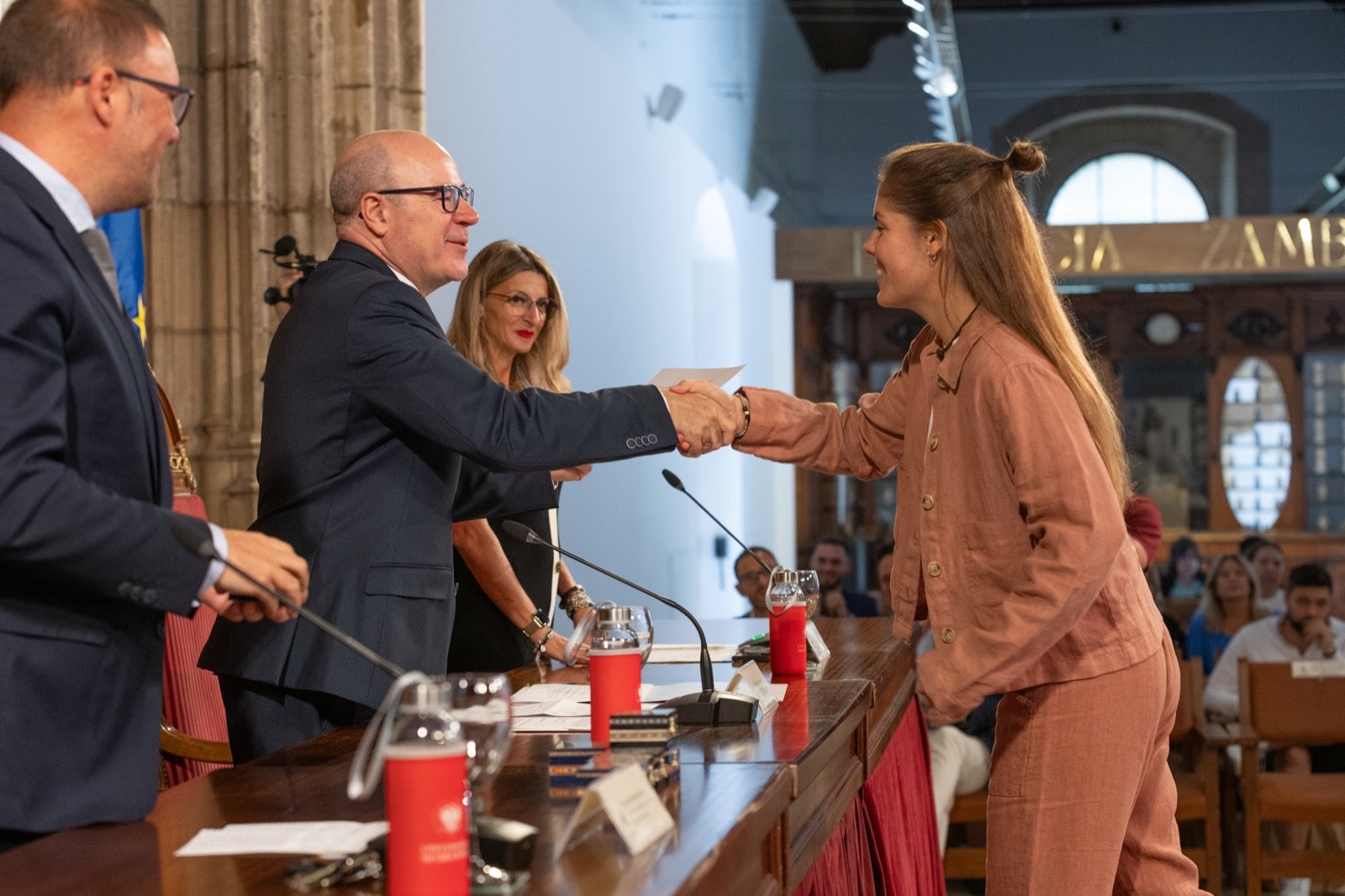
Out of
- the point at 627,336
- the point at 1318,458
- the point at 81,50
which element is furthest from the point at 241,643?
the point at 1318,458

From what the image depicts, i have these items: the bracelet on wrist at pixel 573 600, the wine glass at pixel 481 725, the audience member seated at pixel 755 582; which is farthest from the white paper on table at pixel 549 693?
the audience member seated at pixel 755 582

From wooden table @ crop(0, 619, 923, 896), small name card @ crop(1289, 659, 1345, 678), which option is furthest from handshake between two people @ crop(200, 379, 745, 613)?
small name card @ crop(1289, 659, 1345, 678)

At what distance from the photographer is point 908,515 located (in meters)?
2.22

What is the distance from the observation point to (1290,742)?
478 cm

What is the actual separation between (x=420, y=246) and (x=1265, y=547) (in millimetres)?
6605

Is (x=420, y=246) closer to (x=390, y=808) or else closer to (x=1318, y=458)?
(x=390, y=808)

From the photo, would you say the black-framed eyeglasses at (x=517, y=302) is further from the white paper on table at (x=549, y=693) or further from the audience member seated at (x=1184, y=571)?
the audience member seated at (x=1184, y=571)

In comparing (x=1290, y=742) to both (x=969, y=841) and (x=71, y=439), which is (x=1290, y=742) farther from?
(x=71, y=439)

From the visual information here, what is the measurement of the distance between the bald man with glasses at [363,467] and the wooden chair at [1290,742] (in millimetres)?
3285

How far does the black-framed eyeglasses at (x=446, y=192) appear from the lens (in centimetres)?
230

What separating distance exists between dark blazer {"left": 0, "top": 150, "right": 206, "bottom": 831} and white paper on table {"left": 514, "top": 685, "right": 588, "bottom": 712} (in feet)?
2.82

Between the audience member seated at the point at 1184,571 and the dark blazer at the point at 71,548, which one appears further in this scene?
the audience member seated at the point at 1184,571

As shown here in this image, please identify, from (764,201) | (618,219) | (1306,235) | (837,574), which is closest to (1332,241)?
(1306,235)

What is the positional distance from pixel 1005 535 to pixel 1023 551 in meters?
0.03
